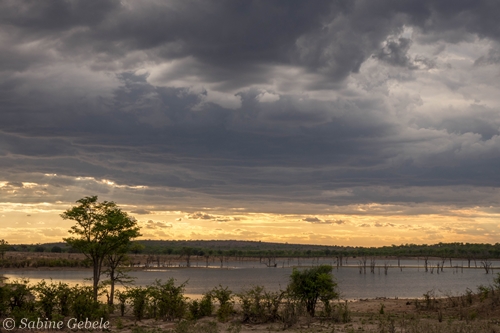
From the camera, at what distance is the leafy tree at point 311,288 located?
31.7 meters

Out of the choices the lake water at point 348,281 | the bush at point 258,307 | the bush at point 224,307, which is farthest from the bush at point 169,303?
the lake water at point 348,281

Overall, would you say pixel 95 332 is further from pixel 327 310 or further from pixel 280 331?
pixel 327 310

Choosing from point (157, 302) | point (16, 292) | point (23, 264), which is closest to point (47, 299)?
point (16, 292)

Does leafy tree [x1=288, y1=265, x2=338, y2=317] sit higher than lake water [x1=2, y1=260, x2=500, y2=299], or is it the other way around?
leafy tree [x1=288, y1=265, x2=338, y2=317]

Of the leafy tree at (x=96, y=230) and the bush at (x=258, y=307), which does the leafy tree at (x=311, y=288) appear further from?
the leafy tree at (x=96, y=230)

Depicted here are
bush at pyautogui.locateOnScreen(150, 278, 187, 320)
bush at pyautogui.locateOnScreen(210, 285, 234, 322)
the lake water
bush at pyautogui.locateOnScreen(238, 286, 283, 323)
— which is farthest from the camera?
the lake water

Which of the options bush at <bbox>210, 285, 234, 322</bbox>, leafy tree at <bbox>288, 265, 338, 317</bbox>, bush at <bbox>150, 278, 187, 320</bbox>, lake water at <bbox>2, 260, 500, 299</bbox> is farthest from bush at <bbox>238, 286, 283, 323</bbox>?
lake water at <bbox>2, 260, 500, 299</bbox>

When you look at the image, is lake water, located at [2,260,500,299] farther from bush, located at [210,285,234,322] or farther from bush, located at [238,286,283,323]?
bush, located at [238,286,283,323]

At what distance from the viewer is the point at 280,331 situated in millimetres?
25906

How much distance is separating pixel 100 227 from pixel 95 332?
12307 millimetres

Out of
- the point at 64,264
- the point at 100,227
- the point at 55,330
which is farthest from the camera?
the point at 64,264

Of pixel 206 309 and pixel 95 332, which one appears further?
pixel 206 309

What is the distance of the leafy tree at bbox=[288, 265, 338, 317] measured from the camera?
31.7 metres

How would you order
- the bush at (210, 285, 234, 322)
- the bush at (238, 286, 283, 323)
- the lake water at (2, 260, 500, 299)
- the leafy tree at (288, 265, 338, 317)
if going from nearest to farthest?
1. the bush at (238, 286, 283, 323)
2. the bush at (210, 285, 234, 322)
3. the leafy tree at (288, 265, 338, 317)
4. the lake water at (2, 260, 500, 299)
